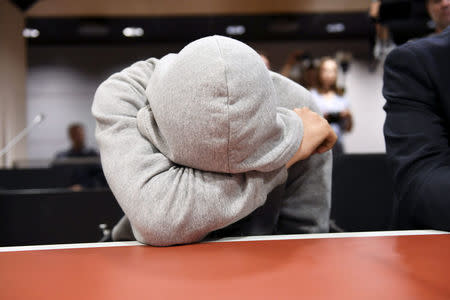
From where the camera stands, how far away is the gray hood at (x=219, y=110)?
47 cm

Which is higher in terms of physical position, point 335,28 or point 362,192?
point 335,28

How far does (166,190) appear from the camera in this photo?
1.64 feet

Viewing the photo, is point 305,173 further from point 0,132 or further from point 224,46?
point 0,132

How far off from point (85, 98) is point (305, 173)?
6282 mm

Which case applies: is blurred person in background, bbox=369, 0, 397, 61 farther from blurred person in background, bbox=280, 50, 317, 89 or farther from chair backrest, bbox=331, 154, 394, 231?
chair backrest, bbox=331, 154, 394, 231

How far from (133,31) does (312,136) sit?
5491 millimetres

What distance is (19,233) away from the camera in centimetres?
127

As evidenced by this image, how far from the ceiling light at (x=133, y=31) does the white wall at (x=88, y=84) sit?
0.46m

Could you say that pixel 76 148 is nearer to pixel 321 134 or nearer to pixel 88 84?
pixel 88 84

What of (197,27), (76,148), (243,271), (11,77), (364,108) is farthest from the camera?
(364,108)

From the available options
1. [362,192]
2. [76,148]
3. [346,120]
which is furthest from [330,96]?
[76,148]

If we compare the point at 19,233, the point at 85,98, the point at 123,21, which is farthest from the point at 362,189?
the point at 85,98

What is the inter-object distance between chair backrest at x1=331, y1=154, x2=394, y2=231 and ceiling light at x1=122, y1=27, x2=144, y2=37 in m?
4.88

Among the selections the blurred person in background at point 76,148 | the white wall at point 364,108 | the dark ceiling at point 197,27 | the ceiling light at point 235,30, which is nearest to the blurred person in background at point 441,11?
the blurred person in background at point 76,148
